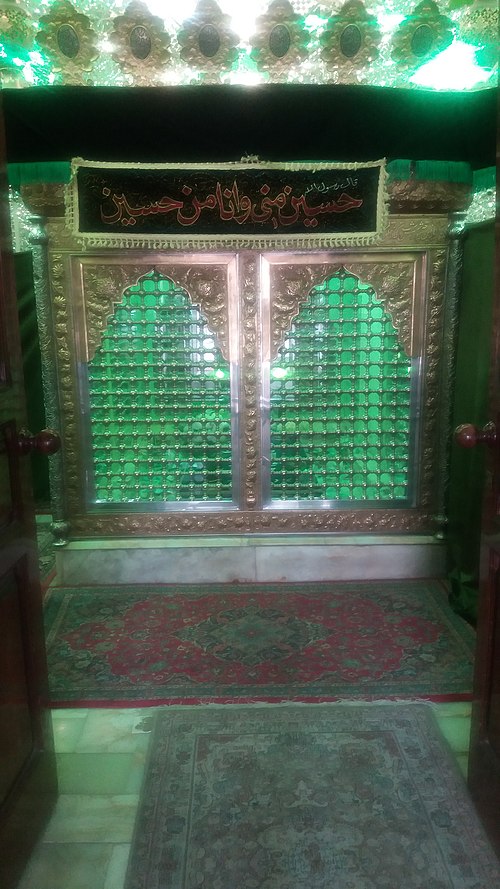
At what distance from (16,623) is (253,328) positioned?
70.3 inches

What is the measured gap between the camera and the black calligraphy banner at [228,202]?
236 centimetres

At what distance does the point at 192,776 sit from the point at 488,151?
2232 millimetres

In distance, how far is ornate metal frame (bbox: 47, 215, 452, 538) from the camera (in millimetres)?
2689

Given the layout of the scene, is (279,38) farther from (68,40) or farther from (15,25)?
(15,25)

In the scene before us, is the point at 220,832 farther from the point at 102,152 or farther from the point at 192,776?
the point at 102,152

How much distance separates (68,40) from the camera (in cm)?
228

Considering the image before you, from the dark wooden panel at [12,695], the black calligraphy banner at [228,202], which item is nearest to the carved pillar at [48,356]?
the black calligraphy banner at [228,202]

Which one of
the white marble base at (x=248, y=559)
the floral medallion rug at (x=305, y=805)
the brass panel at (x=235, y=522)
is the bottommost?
the floral medallion rug at (x=305, y=805)

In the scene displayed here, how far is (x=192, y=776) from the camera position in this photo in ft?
5.31

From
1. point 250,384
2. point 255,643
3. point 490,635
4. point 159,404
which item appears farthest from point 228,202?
point 490,635

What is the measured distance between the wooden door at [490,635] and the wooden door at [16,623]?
96cm

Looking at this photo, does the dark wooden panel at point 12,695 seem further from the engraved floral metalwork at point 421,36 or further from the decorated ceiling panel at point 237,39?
the engraved floral metalwork at point 421,36

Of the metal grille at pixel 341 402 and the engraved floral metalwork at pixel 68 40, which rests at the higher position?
the engraved floral metalwork at pixel 68 40

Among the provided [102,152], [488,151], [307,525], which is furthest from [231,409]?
[488,151]
